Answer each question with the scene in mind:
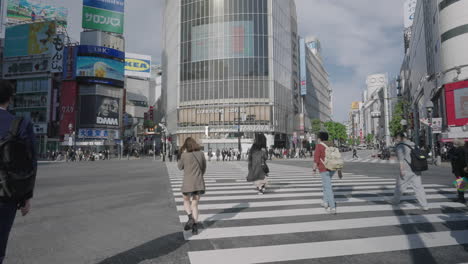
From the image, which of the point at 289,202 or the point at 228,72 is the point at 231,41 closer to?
the point at 228,72

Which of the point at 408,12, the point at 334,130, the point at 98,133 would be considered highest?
the point at 408,12

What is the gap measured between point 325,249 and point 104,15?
222 feet

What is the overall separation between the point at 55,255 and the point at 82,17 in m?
65.1

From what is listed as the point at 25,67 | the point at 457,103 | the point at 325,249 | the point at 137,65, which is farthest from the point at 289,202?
the point at 137,65

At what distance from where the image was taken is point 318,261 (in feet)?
10.8

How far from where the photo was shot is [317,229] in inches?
181

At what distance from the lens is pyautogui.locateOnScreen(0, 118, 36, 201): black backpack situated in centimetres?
222

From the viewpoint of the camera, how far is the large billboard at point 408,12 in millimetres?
84713

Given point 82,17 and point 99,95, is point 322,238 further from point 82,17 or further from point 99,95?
point 82,17

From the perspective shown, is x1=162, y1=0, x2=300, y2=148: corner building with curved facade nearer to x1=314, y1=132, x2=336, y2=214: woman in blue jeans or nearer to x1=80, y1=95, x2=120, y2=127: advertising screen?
x1=80, y1=95, x2=120, y2=127: advertising screen

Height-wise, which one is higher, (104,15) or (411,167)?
(104,15)

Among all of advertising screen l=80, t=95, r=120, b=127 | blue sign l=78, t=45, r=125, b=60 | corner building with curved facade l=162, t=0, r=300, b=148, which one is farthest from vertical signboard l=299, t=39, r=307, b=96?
advertising screen l=80, t=95, r=120, b=127

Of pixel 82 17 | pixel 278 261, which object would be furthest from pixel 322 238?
pixel 82 17

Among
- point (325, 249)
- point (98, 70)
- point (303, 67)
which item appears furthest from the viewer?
point (303, 67)
